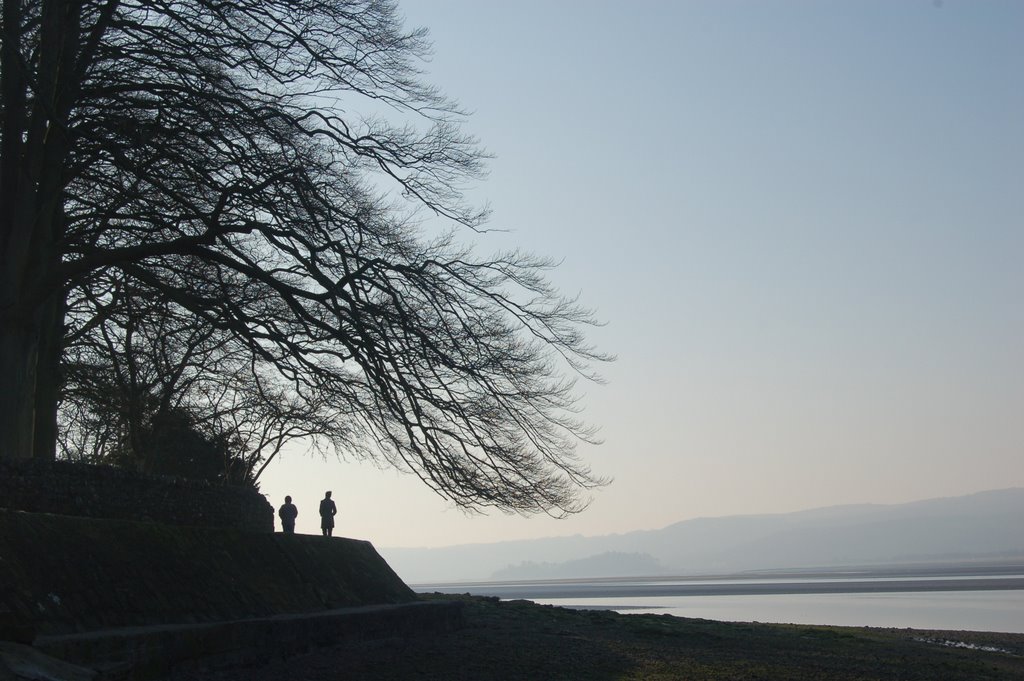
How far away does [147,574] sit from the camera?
1118 cm

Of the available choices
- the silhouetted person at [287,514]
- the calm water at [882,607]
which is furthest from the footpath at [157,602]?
the calm water at [882,607]

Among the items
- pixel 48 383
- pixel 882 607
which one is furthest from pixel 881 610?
pixel 48 383

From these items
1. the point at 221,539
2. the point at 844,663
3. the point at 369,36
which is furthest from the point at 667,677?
the point at 369,36

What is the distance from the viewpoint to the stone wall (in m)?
11.7

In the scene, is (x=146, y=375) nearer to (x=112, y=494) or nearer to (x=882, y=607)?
(x=112, y=494)

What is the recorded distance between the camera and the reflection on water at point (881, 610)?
3494 centimetres

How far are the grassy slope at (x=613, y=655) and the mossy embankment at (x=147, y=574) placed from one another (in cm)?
91

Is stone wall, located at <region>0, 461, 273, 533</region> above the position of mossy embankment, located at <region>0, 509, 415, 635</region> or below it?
above

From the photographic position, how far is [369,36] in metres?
16.3

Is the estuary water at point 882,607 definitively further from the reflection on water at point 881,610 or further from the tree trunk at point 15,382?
the tree trunk at point 15,382

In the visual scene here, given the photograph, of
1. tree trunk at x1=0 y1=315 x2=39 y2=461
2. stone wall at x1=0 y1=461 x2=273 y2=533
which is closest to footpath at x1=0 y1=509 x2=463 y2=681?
stone wall at x1=0 y1=461 x2=273 y2=533

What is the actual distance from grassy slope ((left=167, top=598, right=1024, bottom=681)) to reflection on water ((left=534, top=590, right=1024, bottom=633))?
1118 centimetres

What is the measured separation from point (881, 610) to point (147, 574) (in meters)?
37.2

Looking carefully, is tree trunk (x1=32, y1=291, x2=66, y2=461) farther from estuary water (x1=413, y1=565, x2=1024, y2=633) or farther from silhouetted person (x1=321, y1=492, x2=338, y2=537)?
estuary water (x1=413, y1=565, x2=1024, y2=633)
